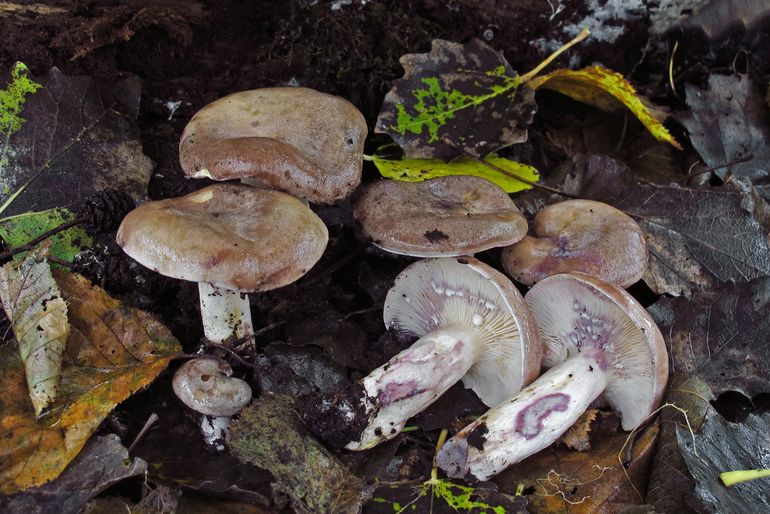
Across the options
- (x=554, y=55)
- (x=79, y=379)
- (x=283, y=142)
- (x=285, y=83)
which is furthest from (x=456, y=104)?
(x=79, y=379)

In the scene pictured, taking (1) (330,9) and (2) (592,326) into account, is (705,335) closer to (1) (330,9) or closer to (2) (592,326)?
(2) (592,326)

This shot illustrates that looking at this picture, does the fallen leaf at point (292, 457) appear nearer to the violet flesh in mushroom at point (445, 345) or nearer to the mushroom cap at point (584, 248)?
the violet flesh in mushroom at point (445, 345)

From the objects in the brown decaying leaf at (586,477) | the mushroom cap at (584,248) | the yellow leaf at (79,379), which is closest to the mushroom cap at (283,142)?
the yellow leaf at (79,379)

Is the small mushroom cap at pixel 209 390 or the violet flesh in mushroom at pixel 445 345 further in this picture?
the violet flesh in mushroom at pixel 445 345

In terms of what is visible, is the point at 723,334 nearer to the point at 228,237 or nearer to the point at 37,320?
the point at 228,237

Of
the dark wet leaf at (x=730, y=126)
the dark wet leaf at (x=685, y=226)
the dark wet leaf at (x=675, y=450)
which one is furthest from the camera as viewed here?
the dark wet leaf at (x=730, y=126)

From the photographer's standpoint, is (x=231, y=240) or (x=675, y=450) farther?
(x=675, y=450)

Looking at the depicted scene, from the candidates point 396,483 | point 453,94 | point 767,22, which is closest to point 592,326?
point 396,483
